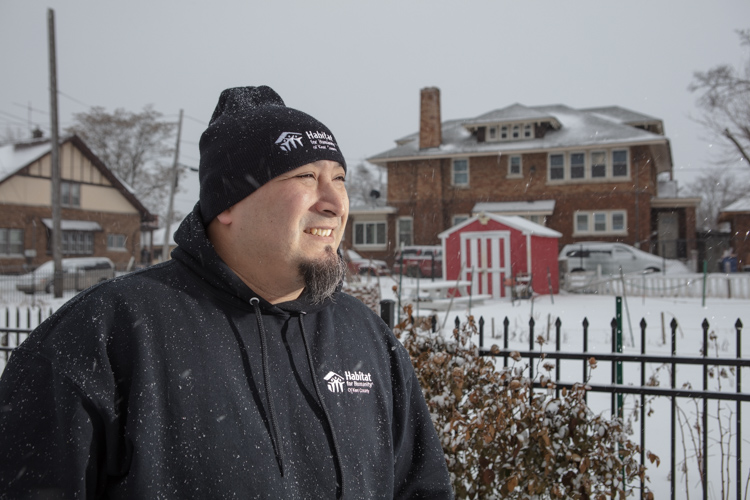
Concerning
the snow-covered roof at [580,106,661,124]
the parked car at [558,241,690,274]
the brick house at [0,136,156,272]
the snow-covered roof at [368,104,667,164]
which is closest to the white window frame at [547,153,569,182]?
the snow-covered roof at [368,104,667,164]

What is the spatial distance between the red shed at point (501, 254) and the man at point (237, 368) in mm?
17219

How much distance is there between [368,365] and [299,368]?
0.79ft

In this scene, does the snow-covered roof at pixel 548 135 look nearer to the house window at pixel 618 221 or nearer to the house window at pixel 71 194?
the house window at pixel 618 221

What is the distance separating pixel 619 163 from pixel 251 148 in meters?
29.4

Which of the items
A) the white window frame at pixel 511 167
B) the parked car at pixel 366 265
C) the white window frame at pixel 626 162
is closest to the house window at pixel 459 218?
the white window frame at pixel 511 167

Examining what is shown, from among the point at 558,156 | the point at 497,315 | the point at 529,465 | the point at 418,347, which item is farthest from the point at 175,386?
the point at 558,156

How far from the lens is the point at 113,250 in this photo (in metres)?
36.3

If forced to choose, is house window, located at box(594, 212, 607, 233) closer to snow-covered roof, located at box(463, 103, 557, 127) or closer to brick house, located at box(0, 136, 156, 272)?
snow-covered roof, located at box(463, 103, 557, 127)

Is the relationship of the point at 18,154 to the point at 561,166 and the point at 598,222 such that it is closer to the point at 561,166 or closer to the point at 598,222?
the point at 561,166

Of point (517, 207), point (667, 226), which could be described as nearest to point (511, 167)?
point (517, 207)

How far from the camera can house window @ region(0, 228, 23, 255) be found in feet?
100

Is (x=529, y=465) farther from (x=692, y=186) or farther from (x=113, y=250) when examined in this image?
(x=692, y=186)

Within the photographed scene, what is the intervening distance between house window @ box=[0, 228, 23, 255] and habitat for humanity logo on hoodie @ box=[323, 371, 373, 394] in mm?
35209

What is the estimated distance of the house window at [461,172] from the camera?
1217 inches
